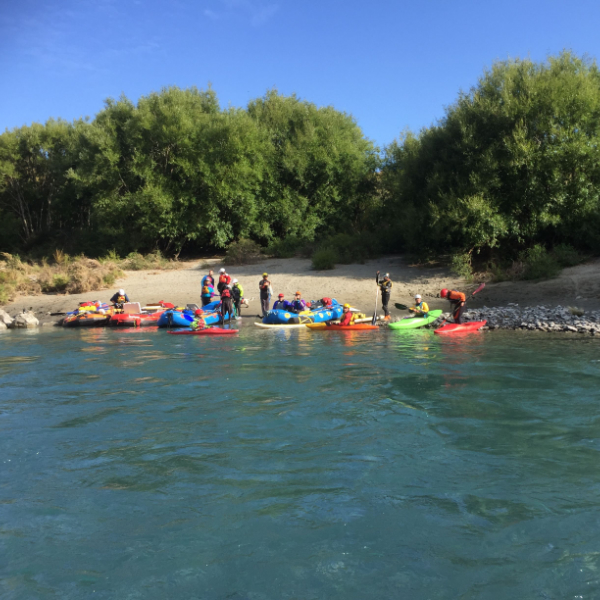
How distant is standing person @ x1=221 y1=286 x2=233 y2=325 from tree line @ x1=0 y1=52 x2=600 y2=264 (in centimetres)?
792

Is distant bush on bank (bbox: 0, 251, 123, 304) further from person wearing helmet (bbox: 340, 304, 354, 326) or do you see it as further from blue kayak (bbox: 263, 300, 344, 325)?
person wearing helmet (bbox: 340, 304, 354, 326)

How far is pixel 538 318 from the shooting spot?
1606 cm

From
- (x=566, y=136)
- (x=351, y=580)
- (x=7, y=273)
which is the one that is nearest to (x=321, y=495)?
(x=351, y=580)

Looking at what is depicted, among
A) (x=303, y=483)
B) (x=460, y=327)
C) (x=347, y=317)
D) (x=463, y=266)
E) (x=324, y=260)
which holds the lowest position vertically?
(x=303, y=483)

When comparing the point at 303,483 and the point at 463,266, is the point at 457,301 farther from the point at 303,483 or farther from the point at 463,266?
the point at 303,483

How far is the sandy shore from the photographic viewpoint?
18.5 metres

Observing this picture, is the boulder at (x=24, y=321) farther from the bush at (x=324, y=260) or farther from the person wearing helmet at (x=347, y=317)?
the bush at (x=324, y=260)

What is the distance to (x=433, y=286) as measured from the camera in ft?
68.0

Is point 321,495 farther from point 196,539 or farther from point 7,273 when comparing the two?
point 7,273

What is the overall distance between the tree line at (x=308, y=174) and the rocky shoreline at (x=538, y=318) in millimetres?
4137

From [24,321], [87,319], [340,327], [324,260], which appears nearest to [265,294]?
[340,327]

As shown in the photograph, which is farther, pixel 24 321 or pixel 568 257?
pixel 568 257

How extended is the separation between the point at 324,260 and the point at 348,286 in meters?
2.76

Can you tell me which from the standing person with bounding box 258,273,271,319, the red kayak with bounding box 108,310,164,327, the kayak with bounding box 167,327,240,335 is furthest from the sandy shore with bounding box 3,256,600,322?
the kayak with bounding box 167,327,240,335
